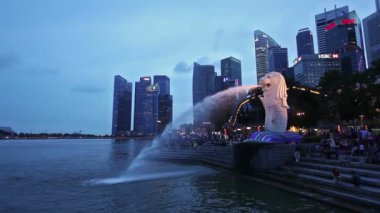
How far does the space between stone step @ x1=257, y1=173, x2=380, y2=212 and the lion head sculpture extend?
933 cm

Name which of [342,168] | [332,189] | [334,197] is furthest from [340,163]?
[334,197]

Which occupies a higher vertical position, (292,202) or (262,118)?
(262,118)

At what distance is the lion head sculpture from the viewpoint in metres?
28.0

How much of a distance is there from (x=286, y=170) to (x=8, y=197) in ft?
59.6

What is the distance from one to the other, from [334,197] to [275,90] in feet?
47.5

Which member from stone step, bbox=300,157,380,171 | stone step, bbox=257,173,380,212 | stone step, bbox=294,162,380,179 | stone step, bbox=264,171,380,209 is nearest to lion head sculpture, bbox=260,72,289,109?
stone step, bbox=300,157,380,171

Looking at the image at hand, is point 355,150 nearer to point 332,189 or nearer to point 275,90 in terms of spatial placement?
point 332,189

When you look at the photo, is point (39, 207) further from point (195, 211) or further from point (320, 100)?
point (320, 100)

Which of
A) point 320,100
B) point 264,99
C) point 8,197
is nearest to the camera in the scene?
point 8,197

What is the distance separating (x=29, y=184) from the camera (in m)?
24.1

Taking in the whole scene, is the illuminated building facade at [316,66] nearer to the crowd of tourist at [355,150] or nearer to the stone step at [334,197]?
the crowd of tourist at [355,150]

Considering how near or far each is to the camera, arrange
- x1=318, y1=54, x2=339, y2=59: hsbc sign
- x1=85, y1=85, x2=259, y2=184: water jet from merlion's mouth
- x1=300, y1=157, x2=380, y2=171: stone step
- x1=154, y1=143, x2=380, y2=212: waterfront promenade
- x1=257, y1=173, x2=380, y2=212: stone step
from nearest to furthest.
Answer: x1=257, y1=173, x2=380, y2=212: stone step < x1=154, y1=143, x2=380, y2=212: waterfront promenade < x1=300, y1=157, x2=380, y2=171: stone step < x1=85, y1=85, x2=259, y2=184: water jet from merlion's mouth < x1=318, y1=54, x2=339, y2=59: hsbc sign

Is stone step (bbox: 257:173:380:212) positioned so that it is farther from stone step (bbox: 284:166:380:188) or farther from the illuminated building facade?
the illuminated building facade

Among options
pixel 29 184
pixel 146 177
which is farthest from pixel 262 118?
pixel 29 184
